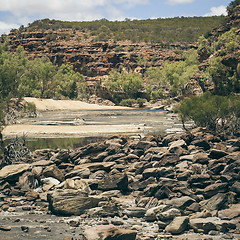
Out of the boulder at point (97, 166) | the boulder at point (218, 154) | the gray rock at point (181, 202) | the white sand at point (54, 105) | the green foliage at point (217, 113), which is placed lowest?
the gray rock at point (181, 202)

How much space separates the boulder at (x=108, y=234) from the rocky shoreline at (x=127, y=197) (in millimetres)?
26

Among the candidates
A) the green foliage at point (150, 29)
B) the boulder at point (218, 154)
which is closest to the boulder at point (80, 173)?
the boulder at point (218, 154)

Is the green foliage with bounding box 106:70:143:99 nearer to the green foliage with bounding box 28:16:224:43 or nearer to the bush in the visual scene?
the bush

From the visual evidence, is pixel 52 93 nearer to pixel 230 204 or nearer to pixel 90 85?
pixel 90 85

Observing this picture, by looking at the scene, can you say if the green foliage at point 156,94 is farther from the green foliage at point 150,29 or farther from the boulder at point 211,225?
the boulder at point 211,225

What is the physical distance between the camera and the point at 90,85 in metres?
126

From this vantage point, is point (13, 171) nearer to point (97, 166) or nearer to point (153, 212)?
point (97, 166)

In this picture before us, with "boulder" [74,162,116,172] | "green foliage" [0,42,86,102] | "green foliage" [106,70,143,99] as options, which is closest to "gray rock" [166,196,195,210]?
"boulder" [74,162,116,172]

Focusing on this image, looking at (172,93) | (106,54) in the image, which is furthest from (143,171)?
(106,54)

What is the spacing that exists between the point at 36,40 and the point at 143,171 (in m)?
144

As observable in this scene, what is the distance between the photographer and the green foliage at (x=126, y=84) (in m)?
110

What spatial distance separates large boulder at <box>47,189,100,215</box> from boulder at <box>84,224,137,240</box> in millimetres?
2191

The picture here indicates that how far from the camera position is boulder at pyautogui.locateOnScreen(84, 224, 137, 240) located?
28.6 feet

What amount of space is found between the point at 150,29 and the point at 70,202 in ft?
538
